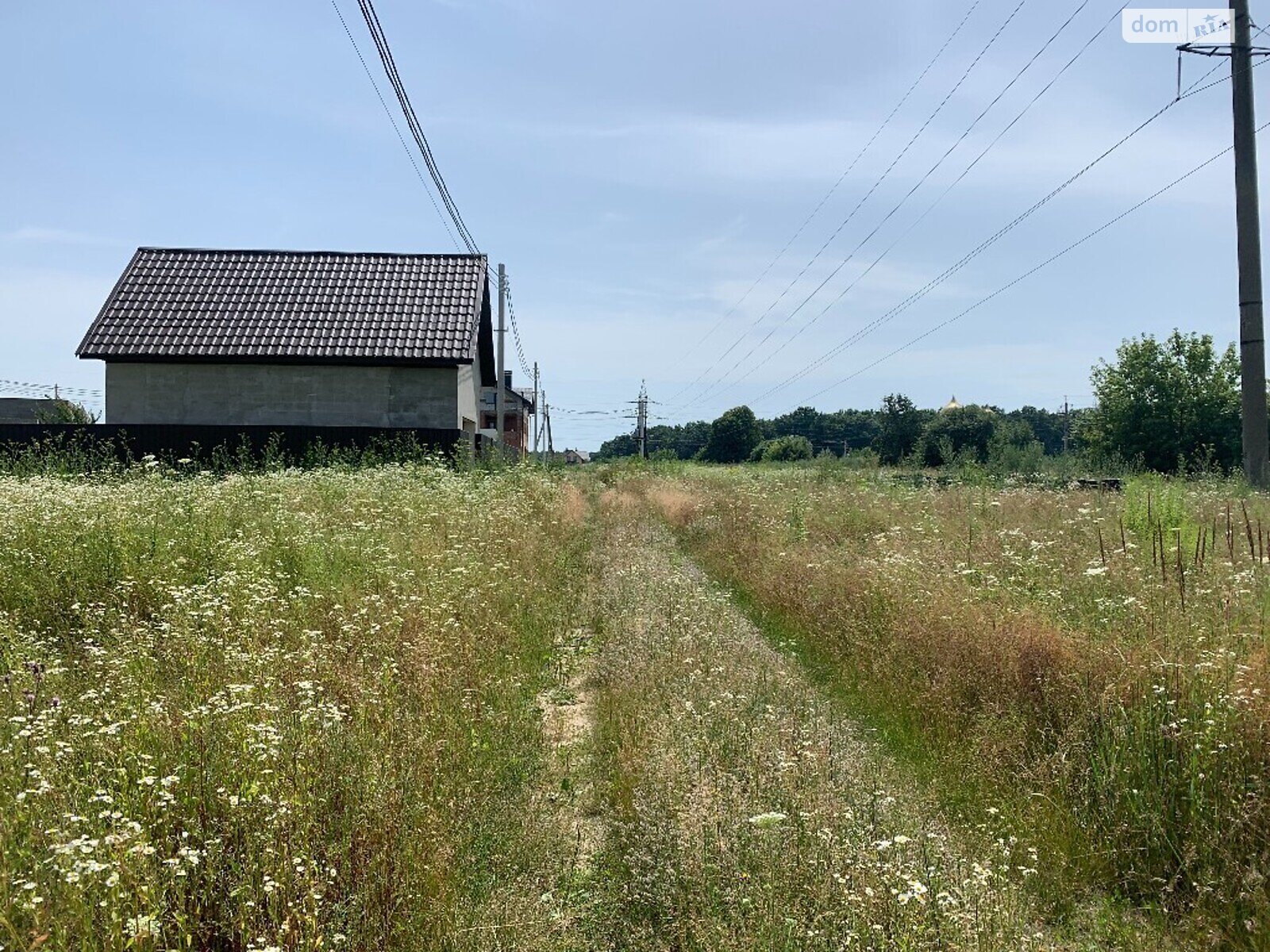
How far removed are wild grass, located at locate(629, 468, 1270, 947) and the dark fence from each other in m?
11.4

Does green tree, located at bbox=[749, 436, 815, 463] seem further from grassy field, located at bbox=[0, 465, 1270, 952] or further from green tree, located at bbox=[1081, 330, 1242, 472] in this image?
grassy field, located at bbox=[0, 465, 1270, 952]

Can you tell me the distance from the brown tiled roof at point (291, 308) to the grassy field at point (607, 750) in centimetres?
1356

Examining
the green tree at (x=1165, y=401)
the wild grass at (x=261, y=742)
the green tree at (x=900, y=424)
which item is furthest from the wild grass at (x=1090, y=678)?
the green tree at (x=900, y=424)

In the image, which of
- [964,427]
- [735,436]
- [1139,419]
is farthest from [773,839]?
[735,436]

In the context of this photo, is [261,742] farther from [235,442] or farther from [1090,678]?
[235,442]

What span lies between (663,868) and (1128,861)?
6.87 feet

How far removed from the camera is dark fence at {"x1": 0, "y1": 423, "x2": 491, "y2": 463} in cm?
1795

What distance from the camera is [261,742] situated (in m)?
3.16

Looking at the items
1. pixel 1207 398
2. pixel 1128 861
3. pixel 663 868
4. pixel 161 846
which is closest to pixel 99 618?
pixel 161 846

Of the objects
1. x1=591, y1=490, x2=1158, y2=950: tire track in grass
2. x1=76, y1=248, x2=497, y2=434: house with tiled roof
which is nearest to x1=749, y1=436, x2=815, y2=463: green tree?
x1=76, y1=248, x2=497, y2=434: house with tiled roof

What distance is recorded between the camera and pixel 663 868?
3357 millimetres

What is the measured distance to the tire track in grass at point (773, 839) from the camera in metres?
2.74

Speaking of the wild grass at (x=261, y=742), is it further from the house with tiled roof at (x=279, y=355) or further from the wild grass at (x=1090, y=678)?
the house with tiled roof at (x=279, y=355)

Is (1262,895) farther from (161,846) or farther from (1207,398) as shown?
(1207,398)
